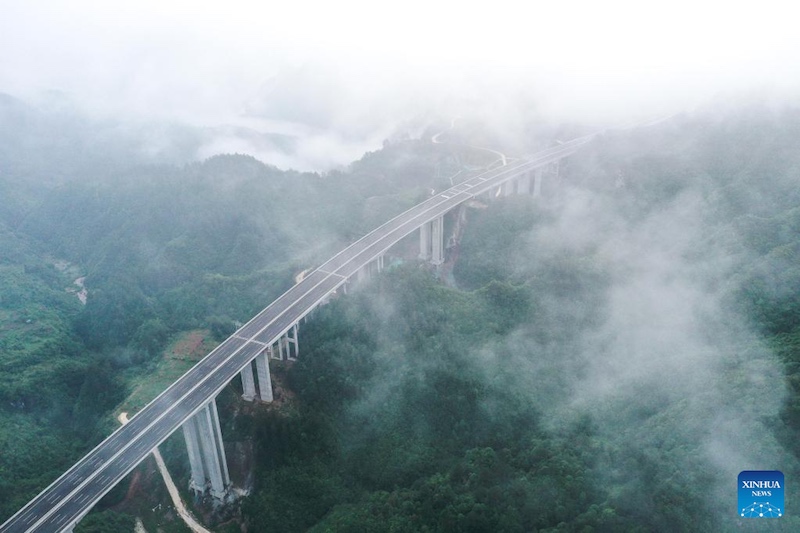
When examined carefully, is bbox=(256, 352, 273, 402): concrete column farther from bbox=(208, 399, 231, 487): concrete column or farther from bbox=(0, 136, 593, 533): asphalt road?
bbox=(208, 399, 231, 487): concrete column

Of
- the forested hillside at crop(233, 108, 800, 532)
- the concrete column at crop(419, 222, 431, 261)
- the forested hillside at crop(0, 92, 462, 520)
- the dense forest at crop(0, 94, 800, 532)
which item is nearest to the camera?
the forested hillside at crop(233, 108, 800, 532)

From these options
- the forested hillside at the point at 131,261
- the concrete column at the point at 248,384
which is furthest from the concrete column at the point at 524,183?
the concrete column at the point at 248,384

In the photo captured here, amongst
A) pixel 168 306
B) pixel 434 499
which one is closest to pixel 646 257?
pixel 434 499

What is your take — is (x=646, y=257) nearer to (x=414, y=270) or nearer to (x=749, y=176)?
(x=749, y=176)

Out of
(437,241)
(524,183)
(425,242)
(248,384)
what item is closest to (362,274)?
(425,242)

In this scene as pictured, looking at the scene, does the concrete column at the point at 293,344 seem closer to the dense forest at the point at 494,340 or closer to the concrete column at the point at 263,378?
the dense forest at the point at 494,340

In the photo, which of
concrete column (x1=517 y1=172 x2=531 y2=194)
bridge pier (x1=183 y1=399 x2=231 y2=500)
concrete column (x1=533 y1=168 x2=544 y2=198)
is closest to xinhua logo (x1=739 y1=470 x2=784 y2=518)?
bridge pier (x1=183 y1=399 x2=231 y2=500)

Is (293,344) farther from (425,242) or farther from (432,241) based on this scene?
(432,241)
